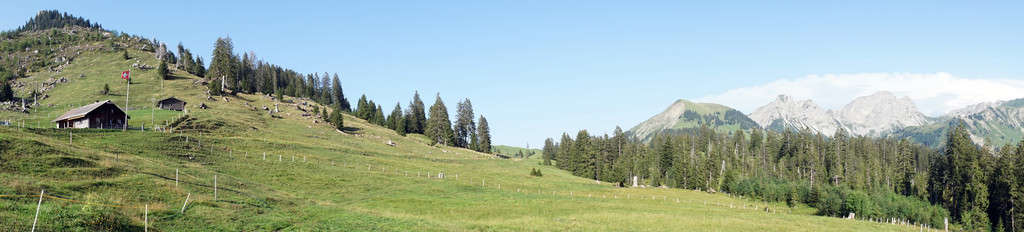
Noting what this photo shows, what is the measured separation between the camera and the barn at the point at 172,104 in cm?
10906

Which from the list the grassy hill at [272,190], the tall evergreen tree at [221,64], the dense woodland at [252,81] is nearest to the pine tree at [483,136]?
the dense woodland at [252,81]

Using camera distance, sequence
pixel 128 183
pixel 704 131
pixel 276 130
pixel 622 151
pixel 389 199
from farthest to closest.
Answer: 1. pixel 704 131
2. pixel 622 151
3. pixel 276 130
4. pixel 389 199
5. pixel 128 183

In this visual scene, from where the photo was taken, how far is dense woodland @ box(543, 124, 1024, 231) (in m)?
82.8

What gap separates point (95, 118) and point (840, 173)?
160715mm

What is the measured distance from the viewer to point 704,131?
7776 inches

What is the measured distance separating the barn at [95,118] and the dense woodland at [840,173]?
90915 mm

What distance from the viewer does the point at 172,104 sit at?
110938 millimetres

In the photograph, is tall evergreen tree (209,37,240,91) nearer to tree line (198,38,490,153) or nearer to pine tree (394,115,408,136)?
tree line (198,38,490,153)

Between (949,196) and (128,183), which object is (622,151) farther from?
(128,183)

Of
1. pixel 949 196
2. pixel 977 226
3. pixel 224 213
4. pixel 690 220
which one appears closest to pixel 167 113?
pixel 224 213

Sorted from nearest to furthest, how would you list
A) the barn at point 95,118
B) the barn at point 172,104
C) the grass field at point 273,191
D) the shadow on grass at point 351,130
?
the grass field at point 273,191 → the barn at point 95,118 → the barn at point 172,104 → the shadow on grass at point 351,130

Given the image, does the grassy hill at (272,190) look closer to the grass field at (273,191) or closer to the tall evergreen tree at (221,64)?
the grass field at (273,191)

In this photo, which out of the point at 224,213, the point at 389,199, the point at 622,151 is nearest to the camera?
the point at 224,213

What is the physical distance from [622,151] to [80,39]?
709 ft
